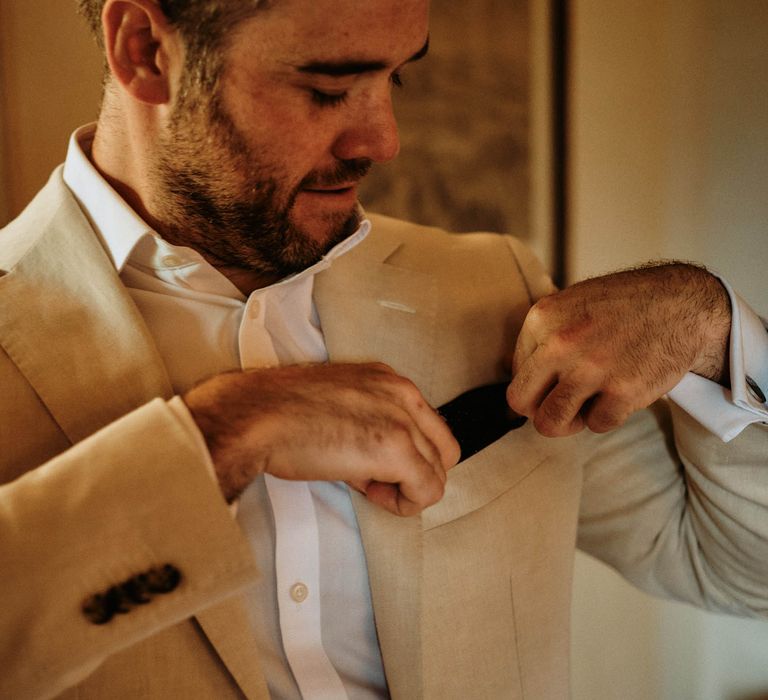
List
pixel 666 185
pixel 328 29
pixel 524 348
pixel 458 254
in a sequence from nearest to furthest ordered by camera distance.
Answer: pixel 328 29 < pixel 524 348 < pixel 458 254 < pixel 666 185

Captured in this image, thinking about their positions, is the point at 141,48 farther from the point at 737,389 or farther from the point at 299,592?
the point at 737,389

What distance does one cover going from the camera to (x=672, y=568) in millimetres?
1242

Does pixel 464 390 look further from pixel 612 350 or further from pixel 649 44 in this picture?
pixel 649 44

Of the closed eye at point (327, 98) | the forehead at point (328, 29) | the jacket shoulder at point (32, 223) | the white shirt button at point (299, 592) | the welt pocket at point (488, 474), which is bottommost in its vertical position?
the white shirt button at point (299, 592)

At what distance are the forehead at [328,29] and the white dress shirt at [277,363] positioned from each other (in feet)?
0.77

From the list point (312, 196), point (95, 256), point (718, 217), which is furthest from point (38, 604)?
point (718, 217)

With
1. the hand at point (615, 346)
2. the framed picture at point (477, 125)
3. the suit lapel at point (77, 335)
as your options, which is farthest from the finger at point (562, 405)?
the framed picture at point (477, 125)

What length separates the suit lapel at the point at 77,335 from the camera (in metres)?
0.86

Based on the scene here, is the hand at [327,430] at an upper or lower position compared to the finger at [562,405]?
upper

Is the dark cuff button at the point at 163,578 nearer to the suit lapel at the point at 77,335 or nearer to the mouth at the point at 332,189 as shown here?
the suit lapel at the point at 77,335

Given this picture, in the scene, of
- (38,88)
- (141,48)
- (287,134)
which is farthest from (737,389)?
(38,88)

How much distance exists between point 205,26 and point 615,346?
2.03ft

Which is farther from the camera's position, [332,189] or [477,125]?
[477,125]

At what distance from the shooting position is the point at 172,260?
3.32 feet
